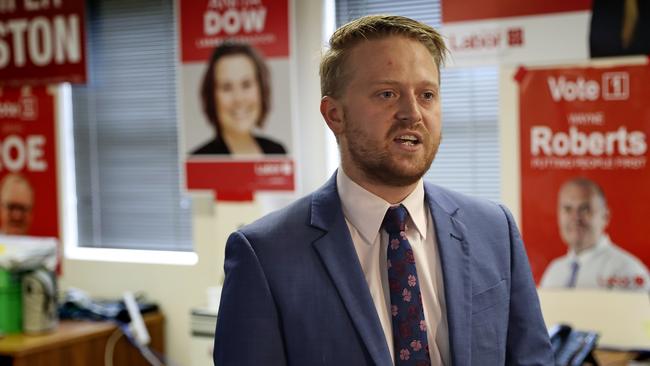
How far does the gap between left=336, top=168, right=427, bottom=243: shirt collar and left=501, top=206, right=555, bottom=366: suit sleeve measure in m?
0.19

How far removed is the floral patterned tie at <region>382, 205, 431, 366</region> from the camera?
1363 millimetres

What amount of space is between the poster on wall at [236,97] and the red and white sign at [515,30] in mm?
818

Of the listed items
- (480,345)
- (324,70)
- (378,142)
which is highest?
(324,70)

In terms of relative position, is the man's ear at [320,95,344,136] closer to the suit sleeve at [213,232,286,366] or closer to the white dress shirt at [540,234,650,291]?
the suit sleeve at [213,232,286,366]

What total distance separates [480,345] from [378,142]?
399mm

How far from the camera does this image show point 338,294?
1356 mm

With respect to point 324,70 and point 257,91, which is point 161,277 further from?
point 324,70

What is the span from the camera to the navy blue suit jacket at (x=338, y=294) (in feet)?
4.38

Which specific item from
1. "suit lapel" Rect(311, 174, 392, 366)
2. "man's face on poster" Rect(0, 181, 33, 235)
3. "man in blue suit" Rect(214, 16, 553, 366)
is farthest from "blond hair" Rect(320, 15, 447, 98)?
"man's face on poster" Rect(0, 181, 33, 235)

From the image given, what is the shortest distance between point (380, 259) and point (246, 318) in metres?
0.27

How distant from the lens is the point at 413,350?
1361mm


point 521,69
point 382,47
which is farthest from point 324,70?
point 521,69

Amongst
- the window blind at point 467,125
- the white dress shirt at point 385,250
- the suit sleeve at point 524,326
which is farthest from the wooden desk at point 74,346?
the suit sleeve at point 524,326

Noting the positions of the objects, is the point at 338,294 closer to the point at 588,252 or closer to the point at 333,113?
the point at 333,113
